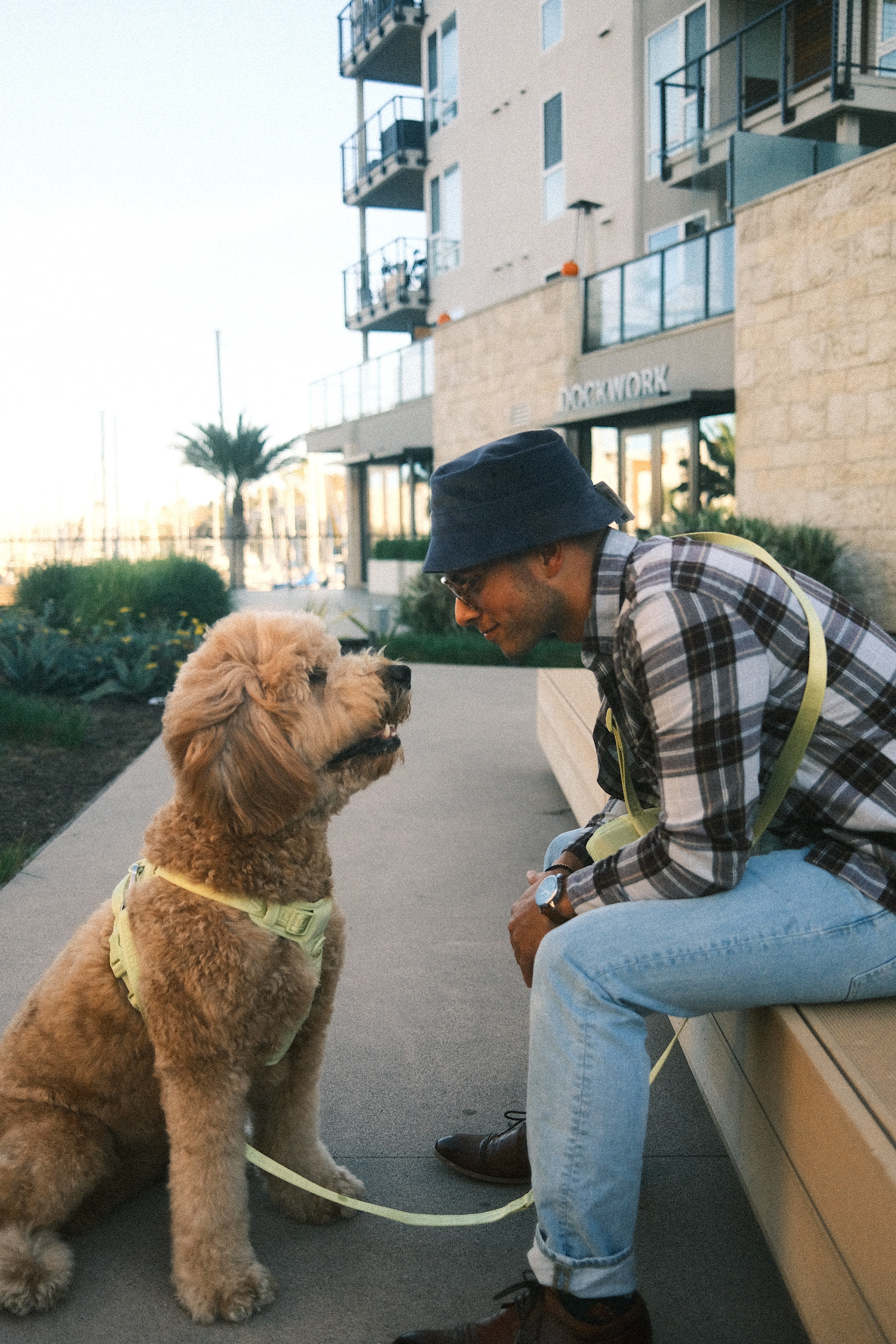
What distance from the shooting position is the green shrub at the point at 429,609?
1579cm

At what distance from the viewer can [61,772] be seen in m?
7.25

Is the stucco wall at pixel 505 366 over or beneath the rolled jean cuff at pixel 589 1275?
over

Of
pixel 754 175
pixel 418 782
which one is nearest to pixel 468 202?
pixel 754 175

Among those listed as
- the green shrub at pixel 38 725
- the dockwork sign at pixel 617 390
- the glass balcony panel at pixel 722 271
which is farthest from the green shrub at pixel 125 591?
the glass balcony panel at pixel 722 271

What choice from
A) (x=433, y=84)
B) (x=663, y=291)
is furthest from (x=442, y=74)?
(x=663, y=291)

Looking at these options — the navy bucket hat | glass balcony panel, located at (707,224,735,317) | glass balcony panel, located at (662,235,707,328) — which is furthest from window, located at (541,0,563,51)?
the navy bucket hat

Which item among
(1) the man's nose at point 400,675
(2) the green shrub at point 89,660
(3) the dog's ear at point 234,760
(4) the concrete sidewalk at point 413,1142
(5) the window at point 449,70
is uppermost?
(5) the window at point 449,70

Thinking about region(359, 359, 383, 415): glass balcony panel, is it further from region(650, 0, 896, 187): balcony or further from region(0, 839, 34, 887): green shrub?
region(0, 839, 34, 887): green shrub

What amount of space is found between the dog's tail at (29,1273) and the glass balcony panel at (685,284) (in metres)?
→ 15.7

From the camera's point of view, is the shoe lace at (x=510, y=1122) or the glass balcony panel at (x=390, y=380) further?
the glass balcony panel at (x=390, y=380)

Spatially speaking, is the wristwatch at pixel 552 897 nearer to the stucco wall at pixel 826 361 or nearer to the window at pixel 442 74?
the stucco wall at pixel 826 361

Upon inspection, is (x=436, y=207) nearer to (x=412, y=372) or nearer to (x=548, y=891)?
(x=412, y=372)

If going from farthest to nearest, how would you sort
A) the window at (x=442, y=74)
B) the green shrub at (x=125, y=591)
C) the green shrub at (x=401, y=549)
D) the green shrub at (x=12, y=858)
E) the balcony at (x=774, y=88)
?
the window at (x=442, y=74) < the green shrub at (x=401, y=549) < the balcony at (x=774, y=88) < the green shrub at (x=125, y=591) < the green shrub at (x=12, y=858)

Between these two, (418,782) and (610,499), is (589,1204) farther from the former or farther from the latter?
(418,782)
